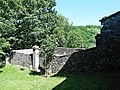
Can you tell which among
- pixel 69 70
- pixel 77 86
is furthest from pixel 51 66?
pixel 77 86

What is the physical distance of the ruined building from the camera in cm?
2017

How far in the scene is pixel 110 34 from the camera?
23188mm

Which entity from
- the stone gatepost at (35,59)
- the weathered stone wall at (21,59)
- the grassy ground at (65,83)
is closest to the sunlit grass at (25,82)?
the grassy ground at (65,83)

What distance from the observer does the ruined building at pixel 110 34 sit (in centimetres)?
2017

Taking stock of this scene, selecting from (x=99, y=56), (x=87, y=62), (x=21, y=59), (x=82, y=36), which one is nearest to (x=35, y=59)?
(x=21, y=59)

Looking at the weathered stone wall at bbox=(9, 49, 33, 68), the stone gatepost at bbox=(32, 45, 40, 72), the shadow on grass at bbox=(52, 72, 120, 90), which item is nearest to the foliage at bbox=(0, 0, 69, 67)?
the weathered stone wall at bbox=(9, 49, 33, 68)

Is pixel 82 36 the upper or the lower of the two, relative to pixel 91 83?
upper

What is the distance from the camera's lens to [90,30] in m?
72.9

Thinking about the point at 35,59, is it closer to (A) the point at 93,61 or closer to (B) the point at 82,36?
(A) the point at 93,61

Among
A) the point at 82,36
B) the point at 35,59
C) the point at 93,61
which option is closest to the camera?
the point at 93,61

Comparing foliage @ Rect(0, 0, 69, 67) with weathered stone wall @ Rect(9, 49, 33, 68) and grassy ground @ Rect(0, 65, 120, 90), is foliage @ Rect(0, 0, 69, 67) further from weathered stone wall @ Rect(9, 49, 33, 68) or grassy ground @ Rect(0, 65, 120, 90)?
grassy ground @ Rect(0, 65, 120, 90)

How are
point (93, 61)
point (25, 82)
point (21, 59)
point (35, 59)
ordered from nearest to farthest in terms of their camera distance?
point (25, 82), point (93, 61), point (35, 59), point (21, 59)

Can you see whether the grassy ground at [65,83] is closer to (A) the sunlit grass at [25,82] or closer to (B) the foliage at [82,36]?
(A) the sunlit grass at [25,82]

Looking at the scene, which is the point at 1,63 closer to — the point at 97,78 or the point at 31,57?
the point at 31,57
